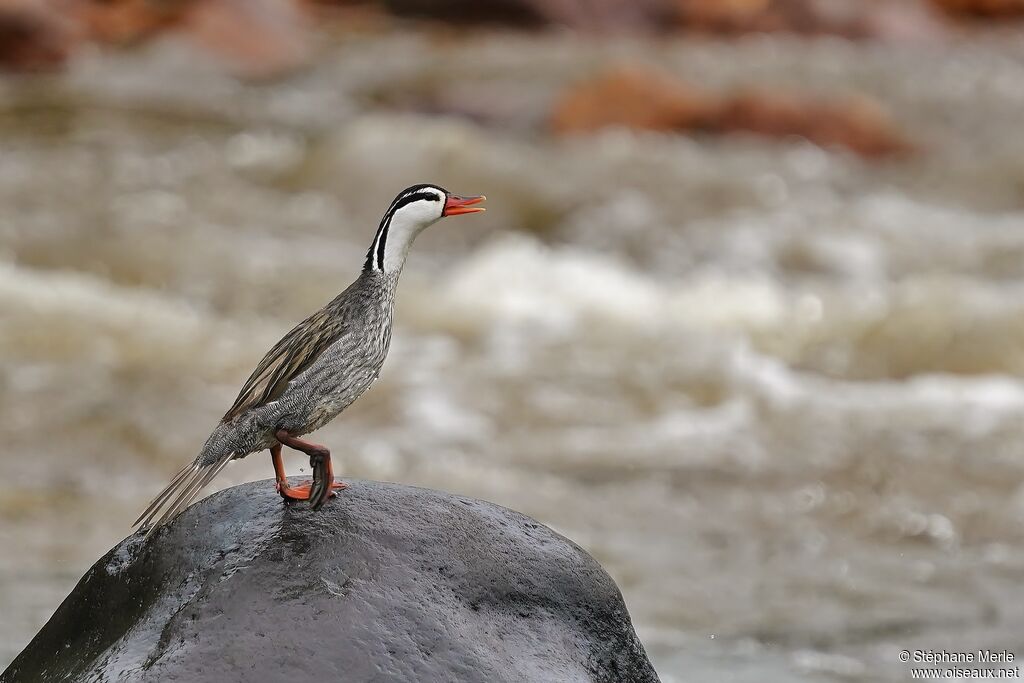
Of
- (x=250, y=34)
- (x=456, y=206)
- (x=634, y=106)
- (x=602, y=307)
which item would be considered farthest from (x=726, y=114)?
(x=456, y=206)

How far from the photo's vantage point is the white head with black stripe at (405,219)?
3.98 m

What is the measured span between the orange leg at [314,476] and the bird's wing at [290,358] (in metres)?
0.12

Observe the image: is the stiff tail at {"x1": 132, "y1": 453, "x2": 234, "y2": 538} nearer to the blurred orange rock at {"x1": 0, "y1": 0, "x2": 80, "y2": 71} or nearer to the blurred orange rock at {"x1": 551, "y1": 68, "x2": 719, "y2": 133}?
the blurred orange rock at {"x1": 551, "y1": 68, "x2": 719, "y2": 133}

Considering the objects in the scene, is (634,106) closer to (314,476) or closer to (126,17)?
(126,17)

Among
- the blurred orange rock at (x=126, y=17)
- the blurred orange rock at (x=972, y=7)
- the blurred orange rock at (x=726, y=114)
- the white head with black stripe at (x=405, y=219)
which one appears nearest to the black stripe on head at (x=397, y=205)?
the white head with black stripe at (x=405, y=219)

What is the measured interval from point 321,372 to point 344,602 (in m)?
0.61

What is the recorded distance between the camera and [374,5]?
28.6m

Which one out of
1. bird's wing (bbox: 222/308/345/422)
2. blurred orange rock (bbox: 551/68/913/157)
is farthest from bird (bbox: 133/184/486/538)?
blurred orange rock (bbox: 551/68/913/157)

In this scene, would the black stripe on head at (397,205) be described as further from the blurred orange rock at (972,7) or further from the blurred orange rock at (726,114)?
the blurred orange rock at (972,7)

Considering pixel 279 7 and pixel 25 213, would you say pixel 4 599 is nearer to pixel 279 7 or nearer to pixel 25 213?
pixel 25 213

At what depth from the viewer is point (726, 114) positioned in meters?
18.3

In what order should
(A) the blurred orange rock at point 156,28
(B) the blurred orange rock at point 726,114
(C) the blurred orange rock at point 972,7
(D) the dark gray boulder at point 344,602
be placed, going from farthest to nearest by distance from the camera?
1. (C) the blurred orange rock at point 972,7
2. (A) the blurred orange rock at point 156,28
3. (B) the blurred orange rock at point 726,114
4. (D) the dark gray boulder at point 344,602

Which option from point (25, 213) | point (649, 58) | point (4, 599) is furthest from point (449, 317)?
point (649, 58)

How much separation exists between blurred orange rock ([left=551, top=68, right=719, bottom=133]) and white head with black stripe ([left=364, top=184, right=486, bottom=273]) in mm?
14398
